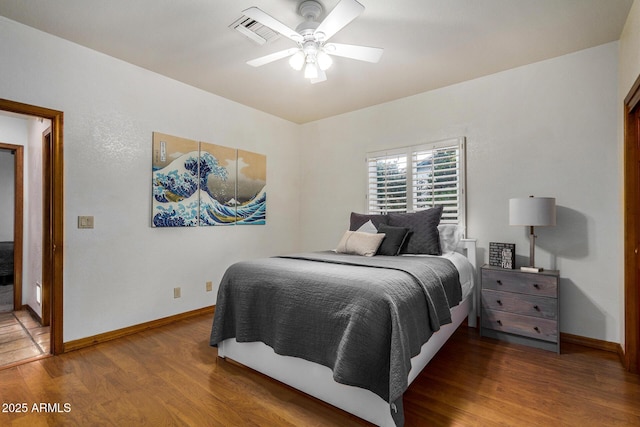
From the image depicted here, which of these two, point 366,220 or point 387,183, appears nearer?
point 366,220

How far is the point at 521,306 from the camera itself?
8.93 feet

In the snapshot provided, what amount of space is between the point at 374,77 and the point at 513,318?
266 cm

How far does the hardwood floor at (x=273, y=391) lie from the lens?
174 cm

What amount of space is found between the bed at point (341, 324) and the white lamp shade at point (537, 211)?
2.47 feet

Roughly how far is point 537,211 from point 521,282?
63 centimetres

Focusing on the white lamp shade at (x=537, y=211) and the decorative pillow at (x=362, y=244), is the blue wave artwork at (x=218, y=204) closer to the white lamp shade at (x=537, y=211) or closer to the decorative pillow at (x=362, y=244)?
the decorative pillow at (x=362, y=244)

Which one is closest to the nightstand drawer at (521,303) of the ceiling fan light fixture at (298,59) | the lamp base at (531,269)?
the lamp base at (531,269)

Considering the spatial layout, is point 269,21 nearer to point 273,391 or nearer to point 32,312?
point 273,391

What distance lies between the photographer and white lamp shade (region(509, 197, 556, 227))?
8.66ft

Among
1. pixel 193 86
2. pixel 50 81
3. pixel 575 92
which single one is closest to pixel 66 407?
pixel 50 81

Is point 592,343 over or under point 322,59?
under

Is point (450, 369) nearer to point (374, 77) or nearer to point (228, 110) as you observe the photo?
point (374, 77)

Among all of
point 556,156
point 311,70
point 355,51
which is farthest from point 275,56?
point 556,156

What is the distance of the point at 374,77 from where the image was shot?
3.29 metres
